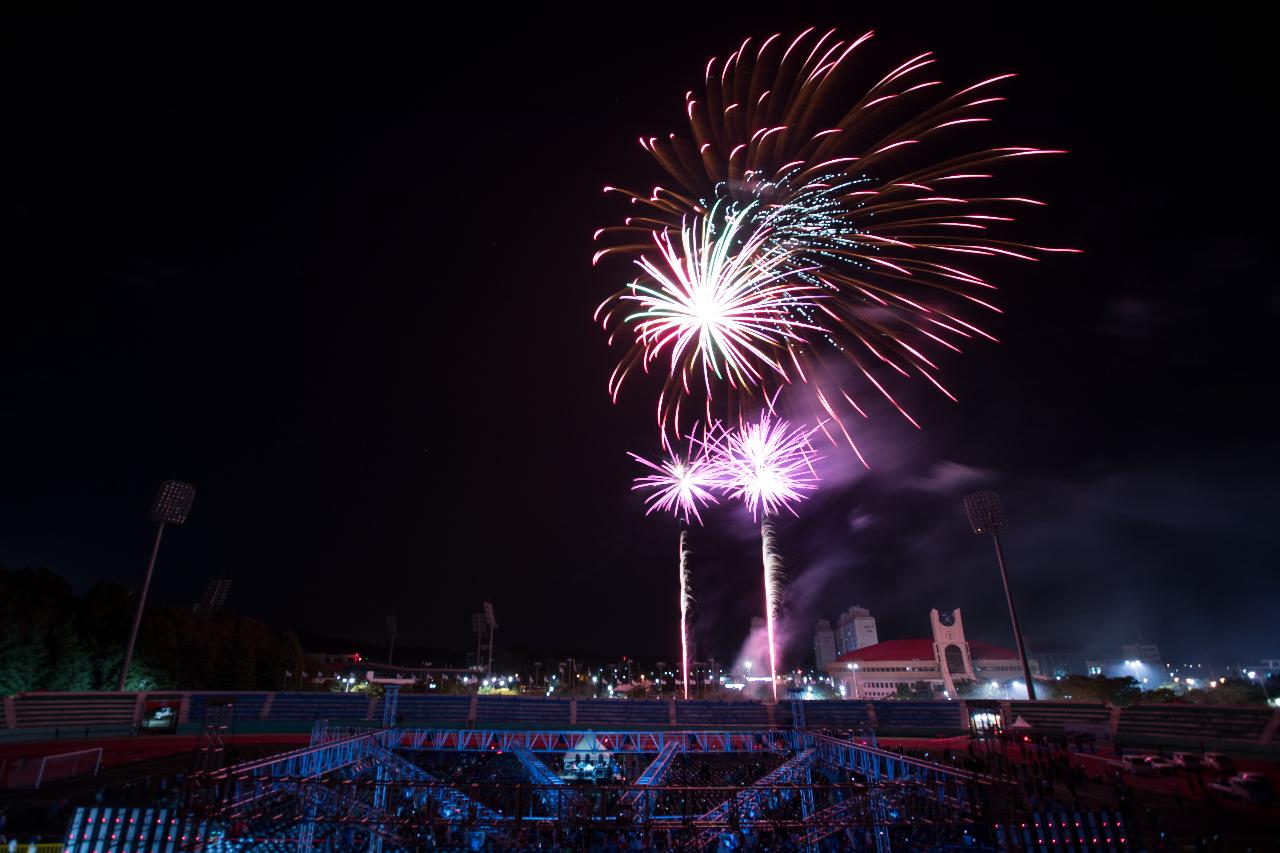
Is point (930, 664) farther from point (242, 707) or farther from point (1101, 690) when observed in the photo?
point (242, 707)

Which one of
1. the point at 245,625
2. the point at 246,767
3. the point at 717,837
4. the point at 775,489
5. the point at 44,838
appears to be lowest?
the point at 717,837

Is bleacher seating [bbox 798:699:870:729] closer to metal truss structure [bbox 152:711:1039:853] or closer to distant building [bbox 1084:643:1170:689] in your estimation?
metal truss structure [bbox 152:711:1039:853]

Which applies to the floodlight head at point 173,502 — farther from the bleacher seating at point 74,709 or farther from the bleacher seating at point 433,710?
the bleacher seating at point 433,710

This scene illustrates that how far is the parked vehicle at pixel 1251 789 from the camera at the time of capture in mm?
20422

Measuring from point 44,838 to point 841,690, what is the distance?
117 meters

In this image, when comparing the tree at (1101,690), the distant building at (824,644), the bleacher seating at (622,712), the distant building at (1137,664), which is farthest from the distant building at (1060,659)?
A: the bleacher seating at (622,712)

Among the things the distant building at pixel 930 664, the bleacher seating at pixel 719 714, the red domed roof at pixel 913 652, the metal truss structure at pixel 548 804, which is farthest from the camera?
the red domed roof at pixel 913 652

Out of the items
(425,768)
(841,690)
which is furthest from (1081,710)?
(841,690)

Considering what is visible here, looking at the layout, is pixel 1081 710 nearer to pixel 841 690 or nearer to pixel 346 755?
pixel 346 755

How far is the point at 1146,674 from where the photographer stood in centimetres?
14500

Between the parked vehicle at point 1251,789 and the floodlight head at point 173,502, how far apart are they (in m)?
59.0

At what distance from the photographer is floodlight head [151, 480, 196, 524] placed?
46.0 metres

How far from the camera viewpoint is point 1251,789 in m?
20.6

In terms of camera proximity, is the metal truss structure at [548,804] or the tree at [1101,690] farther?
the tree at [1101,690]
